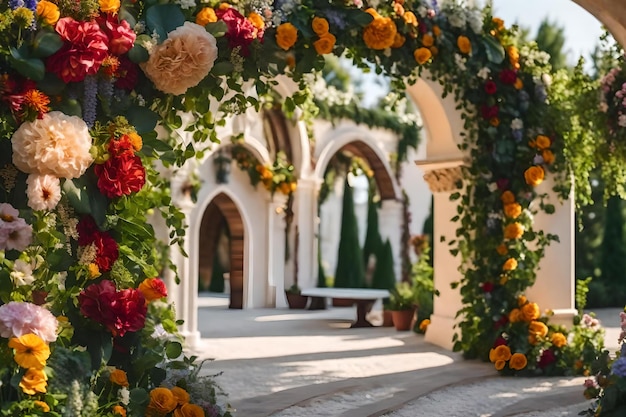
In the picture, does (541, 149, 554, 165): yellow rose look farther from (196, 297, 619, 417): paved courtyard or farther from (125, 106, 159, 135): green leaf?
(125, 106, 159, 135): green leaf

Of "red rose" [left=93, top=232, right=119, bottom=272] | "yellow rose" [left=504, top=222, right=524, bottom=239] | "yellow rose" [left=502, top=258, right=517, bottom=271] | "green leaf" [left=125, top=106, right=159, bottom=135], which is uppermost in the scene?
"green leaf" [left=125, top=106, right=159, bottom=135]

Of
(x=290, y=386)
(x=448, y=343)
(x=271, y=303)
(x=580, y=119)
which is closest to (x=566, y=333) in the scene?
(x=448, y=343)

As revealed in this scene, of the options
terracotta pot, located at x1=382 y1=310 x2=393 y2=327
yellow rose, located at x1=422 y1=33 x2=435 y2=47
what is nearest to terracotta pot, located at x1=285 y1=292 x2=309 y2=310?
terracotta pot, located at x1=382 y1=310 x2=393 y2=327

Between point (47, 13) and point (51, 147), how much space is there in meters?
0.62

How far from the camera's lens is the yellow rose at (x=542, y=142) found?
6801mm

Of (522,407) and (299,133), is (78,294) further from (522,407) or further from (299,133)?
(299,133)

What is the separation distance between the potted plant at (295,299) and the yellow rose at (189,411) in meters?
10.0

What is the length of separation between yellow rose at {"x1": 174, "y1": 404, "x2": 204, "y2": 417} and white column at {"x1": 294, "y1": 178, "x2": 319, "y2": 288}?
10411 millimetres

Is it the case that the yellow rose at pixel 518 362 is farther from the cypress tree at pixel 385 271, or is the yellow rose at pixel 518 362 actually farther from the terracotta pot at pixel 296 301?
the cypress tree at pixel 385 271

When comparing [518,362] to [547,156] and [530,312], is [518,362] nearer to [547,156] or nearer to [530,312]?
[530,312]

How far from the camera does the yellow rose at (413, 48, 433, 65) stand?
6.05 metres

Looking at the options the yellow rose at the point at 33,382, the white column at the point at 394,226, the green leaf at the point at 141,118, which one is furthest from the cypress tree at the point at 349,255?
the yellow rose at the point at 33,382

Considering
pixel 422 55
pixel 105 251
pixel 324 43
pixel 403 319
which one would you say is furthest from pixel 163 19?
pixel 403 319

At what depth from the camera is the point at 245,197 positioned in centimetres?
1388
